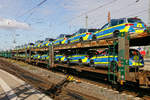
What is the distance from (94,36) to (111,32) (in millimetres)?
2089

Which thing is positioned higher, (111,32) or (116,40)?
(111,32)

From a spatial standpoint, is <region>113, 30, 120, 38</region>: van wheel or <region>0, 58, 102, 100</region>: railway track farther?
<region>113, 30, 120, 38</region>: van wheel

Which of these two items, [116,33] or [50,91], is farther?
[116,33]

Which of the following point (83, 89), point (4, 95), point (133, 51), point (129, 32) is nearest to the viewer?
point (4, 95)

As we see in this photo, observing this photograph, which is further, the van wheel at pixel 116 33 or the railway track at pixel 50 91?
the van wheel at pixel 116 33

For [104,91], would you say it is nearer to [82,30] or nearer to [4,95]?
[4,95]

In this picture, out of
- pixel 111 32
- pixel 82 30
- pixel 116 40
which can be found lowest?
pixel 116 40

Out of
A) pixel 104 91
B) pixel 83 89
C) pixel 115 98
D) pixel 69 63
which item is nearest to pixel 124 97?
pixel 115 98

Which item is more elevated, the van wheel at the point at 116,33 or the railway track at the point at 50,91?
the van wheel at the point at 116,33

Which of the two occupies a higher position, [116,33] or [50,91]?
[116,33]

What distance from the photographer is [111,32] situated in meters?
8.34

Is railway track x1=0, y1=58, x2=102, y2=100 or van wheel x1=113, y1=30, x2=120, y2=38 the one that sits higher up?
van wheel x1=113, y1=30, x2=120, y2=38

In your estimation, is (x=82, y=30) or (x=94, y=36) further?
(x=82, y=30)

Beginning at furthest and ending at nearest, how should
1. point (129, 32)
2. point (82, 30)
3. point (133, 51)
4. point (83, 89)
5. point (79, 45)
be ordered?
point (82, 30)
point (79, 45)
point (83, 89)
point (133, 51)
point (129, 32)
